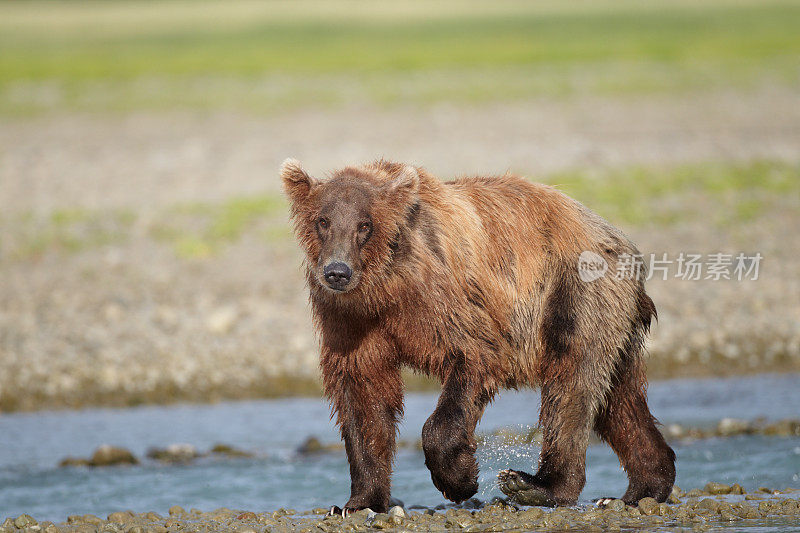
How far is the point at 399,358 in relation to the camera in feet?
22.7

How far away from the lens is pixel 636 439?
24.2ft

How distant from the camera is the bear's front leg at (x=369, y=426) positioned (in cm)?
691

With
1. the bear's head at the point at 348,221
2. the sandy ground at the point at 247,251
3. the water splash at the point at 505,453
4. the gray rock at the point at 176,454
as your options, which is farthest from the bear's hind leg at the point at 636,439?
the sandy ground at the point at 247,251

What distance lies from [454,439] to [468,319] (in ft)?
2.32

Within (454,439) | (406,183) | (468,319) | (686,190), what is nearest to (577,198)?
(686,190)

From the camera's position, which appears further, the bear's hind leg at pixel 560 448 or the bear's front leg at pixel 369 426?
the bear's hind leg at pixel 560 448

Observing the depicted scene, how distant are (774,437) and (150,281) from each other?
7991 mm

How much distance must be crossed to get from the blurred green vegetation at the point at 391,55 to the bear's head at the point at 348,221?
72.1 feet

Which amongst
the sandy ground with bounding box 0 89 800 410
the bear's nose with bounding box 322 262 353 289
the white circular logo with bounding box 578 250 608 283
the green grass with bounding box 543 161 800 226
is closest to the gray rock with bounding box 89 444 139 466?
the sandy ground with bounding box 0 89 800 410

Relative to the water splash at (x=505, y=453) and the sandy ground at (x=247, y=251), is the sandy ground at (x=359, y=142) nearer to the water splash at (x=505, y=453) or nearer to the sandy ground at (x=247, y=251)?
the sandy ground at (x=247, y=251)

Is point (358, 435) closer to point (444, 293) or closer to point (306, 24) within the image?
point (444, 293)

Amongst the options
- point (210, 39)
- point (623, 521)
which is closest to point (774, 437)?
point (623, 521)

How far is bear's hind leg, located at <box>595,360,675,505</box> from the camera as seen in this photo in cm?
732

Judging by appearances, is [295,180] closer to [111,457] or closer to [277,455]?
[277,455]
